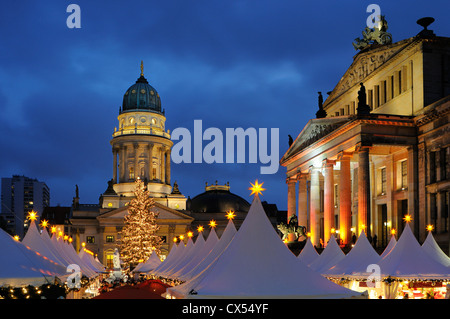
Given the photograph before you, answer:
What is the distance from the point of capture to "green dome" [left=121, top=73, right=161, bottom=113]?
376 feet

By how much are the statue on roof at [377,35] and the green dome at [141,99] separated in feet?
206

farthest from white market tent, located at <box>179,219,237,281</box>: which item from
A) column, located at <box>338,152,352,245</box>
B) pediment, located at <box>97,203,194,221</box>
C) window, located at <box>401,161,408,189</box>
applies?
pediment, located at <box>97,203,194,221</box>

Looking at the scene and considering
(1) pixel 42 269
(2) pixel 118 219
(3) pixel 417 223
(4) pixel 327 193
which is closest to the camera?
(1) pixel 42 269

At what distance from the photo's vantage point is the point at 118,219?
103812 millimetres

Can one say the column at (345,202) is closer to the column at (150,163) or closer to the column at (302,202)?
the column at (302,202)

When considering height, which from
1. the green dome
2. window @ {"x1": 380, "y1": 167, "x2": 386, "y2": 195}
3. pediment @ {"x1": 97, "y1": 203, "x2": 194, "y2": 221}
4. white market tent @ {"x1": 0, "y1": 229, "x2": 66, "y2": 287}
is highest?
the green dome

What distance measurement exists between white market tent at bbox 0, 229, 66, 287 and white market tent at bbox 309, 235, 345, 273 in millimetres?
17208

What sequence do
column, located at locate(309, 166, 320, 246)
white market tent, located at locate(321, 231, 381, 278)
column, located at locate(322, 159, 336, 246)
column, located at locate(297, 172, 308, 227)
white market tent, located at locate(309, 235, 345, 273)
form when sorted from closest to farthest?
white market tent, located at locate(321, 231, 381, 278), white market tent, located at locate(309, 235, 345, 273), column, located at locate(322, 159, 336, 246), column, located at locate(309, 166, 320, 246), column, located at locate(297, 172, 308, 227)

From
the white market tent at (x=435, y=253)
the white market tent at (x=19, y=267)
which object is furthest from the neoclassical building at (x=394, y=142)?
the white market tent at (x=19, y=267)

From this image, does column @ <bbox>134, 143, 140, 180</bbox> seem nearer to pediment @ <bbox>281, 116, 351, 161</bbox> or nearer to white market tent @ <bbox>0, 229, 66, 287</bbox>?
pediment @ <bbox>281, 116, 351, 161</bbox>
